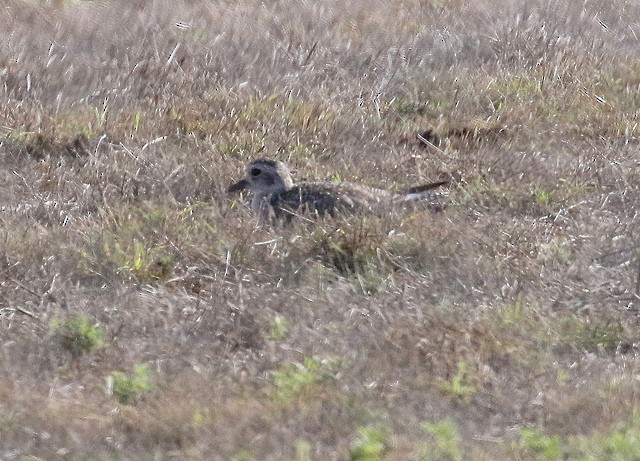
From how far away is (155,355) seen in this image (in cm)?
575

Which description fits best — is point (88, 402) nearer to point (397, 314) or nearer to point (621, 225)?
point (397, 314)

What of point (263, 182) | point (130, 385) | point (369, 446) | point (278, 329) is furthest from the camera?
point (263, 182)

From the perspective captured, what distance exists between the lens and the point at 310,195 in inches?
318

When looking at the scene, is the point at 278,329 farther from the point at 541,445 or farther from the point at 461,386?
the point at 541,445

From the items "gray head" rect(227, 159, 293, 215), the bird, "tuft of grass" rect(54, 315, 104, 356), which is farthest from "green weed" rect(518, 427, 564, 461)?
"gray head" rect(227, 159, 293, 215)

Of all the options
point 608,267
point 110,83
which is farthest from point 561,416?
point 110,83

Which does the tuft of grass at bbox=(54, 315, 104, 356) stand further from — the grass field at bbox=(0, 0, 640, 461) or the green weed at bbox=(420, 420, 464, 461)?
the green weed at bbox=(420, 420, 464, 461)

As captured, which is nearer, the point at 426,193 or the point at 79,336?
the point at 79,336

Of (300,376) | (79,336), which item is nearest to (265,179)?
(79,336)

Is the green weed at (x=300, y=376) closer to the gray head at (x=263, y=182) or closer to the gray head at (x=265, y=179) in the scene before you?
the gray head at (x=263, y=182)

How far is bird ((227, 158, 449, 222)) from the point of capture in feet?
25.6

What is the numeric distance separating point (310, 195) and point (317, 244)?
109 cm

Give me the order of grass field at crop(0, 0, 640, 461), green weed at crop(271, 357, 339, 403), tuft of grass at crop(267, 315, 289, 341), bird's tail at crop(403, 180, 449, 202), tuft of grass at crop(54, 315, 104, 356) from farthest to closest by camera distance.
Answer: bird's tail at crop(403, 180, 449, 202)
tuft of grass at crop(267, 315, 289, 341)
tuft of grass at crop(54, 315, 104, 356)
green weed at crop(271, 357, 339, 403)
grass field at crop(0, 0, 640, 461)

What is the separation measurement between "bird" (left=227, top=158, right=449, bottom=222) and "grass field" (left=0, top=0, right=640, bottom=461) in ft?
0.57
